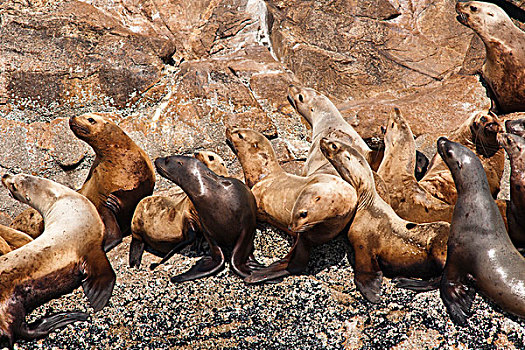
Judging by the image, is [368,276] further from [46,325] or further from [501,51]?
[501,51]

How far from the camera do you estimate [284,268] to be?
477cm

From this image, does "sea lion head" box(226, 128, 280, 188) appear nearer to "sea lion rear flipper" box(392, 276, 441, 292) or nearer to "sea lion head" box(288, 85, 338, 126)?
"sea lion head" box(288, 85, 338, 126)

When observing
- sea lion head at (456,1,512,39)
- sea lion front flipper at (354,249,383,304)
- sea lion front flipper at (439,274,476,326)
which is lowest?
sea lion front flipper at (354,249,383,304)

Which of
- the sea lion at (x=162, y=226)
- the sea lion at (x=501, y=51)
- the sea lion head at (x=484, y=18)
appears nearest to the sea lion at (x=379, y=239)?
the sea lion at (x=162, y=226)

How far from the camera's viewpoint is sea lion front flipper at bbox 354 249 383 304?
14.2ft

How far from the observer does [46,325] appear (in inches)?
172

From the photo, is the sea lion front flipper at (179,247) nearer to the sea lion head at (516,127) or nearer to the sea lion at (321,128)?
the sea lion at (321,128)

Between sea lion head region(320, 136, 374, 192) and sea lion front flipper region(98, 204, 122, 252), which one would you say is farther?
sea lion front flipper region(98, 204, 122, 252)

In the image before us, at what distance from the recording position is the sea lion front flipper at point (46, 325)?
4.28 m

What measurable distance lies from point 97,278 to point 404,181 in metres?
3.15

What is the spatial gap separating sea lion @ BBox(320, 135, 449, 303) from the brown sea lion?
27.7 inches

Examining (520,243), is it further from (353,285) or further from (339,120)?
(339,120)

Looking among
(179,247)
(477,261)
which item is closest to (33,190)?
(179,247)

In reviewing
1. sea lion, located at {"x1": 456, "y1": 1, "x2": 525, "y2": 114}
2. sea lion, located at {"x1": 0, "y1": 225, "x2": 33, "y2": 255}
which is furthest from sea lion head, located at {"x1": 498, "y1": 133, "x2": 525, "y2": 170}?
sea lion, located at {"x1": 0, "y1": 225, "x2": 33, "y2": 255}
